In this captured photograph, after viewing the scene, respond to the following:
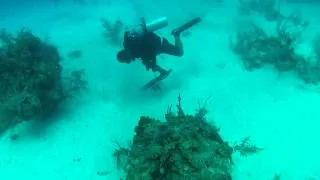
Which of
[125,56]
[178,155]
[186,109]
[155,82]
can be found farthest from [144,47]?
[178,155]

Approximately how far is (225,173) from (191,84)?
427cm

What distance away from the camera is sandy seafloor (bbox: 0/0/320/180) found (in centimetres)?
682

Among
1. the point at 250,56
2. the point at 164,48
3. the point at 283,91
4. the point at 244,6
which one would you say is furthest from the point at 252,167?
the point at 244,6

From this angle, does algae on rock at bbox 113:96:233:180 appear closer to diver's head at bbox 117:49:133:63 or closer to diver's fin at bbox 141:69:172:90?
diver's head at bbox 117:49:133:63

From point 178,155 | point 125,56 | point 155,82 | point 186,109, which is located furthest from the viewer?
point 155,82

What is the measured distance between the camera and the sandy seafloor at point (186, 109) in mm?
6820

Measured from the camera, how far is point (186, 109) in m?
8.24

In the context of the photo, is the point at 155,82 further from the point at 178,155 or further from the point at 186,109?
the point at 178,155

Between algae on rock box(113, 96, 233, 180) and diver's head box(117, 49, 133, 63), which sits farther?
diver's head box(117, 49, 133, 63)

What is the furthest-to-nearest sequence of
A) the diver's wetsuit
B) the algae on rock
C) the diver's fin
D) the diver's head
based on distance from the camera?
the diver's fin, the diver's head, the diver's wetsuit, the algae on rock

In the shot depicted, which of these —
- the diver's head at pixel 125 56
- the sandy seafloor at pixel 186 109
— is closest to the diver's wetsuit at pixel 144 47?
the diver's head at pixel 125 56

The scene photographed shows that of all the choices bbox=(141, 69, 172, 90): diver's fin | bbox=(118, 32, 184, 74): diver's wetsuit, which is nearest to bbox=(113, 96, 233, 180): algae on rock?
bbox=(118, 32, 184, 74): diver's wetsuit

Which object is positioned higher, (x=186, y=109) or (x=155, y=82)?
(x=155, y=82)

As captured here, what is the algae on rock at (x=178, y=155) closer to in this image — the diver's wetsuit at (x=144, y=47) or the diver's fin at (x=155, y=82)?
the diver's wetsuit at (x=144, y=47)
